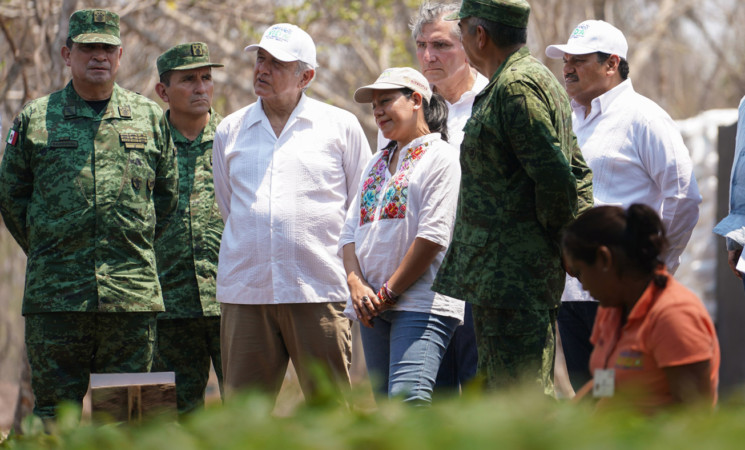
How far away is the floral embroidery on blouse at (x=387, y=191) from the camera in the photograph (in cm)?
491

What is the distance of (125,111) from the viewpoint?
545cm

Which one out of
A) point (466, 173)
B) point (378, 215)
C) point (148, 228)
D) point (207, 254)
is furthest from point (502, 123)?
point (207, 254)

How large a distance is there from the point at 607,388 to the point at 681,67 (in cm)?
2009

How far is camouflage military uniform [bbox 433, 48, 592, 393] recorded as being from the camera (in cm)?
398

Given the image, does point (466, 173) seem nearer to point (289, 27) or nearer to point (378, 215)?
point (378, 215)

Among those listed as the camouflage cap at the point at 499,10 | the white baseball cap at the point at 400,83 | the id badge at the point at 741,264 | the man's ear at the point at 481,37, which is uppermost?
the camouflage cap at the point at 499,10

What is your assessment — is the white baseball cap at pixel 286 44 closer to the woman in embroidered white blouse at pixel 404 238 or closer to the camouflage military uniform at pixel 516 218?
the woman in embroidered white blouse at pixel 404 238

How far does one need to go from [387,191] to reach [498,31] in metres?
1.04

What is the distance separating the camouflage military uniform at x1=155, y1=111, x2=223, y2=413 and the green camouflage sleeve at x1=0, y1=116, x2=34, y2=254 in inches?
35.3

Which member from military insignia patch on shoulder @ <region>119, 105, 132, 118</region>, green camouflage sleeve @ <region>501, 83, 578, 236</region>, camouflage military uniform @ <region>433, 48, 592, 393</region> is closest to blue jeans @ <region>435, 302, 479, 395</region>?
camouflage military uniform @ <region>433, 48, 592, 393</region>

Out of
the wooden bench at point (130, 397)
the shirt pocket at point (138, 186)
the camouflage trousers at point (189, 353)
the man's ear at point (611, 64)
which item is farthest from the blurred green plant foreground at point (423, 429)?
the camouflage trousers at point (189, 353)

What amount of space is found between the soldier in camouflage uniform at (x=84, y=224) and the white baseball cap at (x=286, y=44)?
757mm

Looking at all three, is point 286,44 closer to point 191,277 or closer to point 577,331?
point 191,277

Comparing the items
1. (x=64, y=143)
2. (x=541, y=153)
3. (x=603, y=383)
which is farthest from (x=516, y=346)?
(x=64, y=143)
